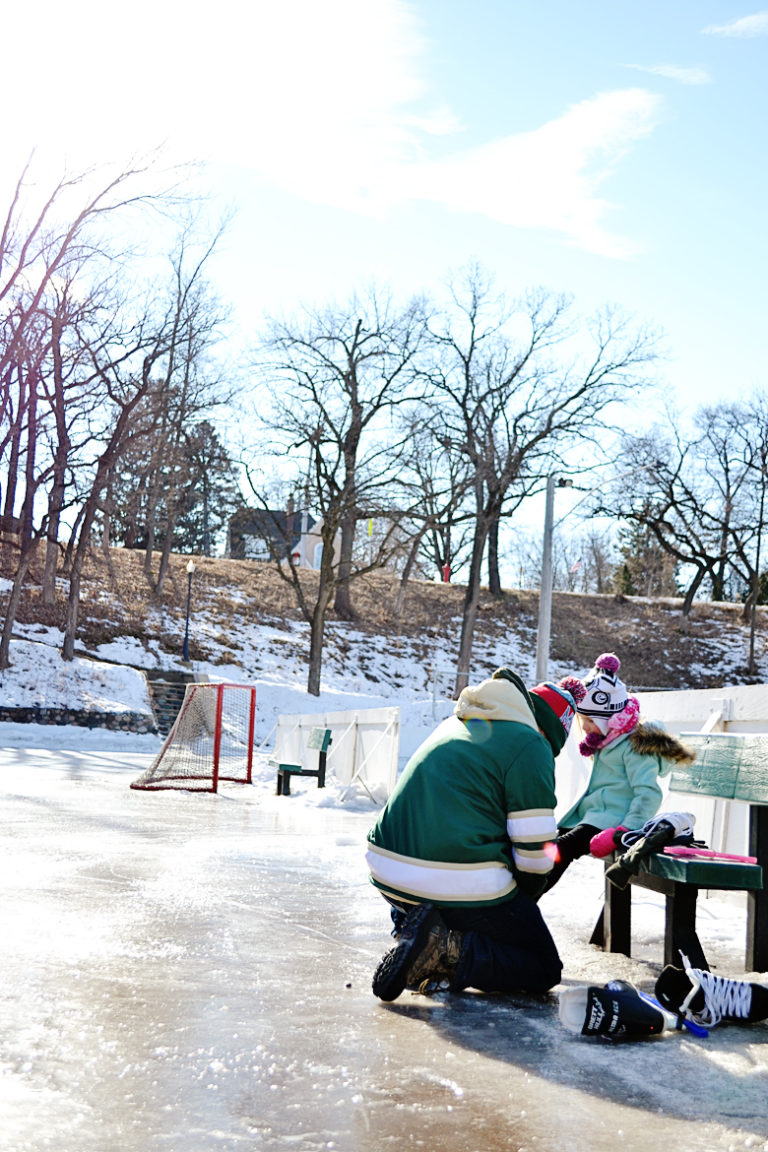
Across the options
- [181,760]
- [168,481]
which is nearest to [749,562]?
[168,481]

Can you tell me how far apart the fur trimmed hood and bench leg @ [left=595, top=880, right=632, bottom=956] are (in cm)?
67

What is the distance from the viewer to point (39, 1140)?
284 centimetres

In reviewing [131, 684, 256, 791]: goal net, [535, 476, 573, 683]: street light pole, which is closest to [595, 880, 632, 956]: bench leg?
[131, 684, 256, 791]: goal net

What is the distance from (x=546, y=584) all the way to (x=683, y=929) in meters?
21.2

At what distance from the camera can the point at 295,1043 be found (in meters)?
3.81

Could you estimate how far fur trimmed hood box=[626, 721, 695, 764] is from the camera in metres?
5.62

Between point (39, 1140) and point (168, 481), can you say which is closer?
point (39, 1140)

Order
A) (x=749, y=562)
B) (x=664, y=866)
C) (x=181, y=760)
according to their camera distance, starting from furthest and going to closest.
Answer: (x=749, y=562)
(x=181, y=760)
(x=664, y=866)

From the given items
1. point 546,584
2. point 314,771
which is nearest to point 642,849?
point 314,771

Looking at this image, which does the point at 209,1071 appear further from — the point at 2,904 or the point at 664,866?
the point at 2,904

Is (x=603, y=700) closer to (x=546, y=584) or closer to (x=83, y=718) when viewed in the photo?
(x=546, y=584)

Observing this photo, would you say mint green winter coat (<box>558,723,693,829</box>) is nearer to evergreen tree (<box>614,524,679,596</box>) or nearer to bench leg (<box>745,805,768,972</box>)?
bench leg (<box>745,805,768,972</box>)

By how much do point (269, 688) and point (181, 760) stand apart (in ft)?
60.0

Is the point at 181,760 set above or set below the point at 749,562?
below
